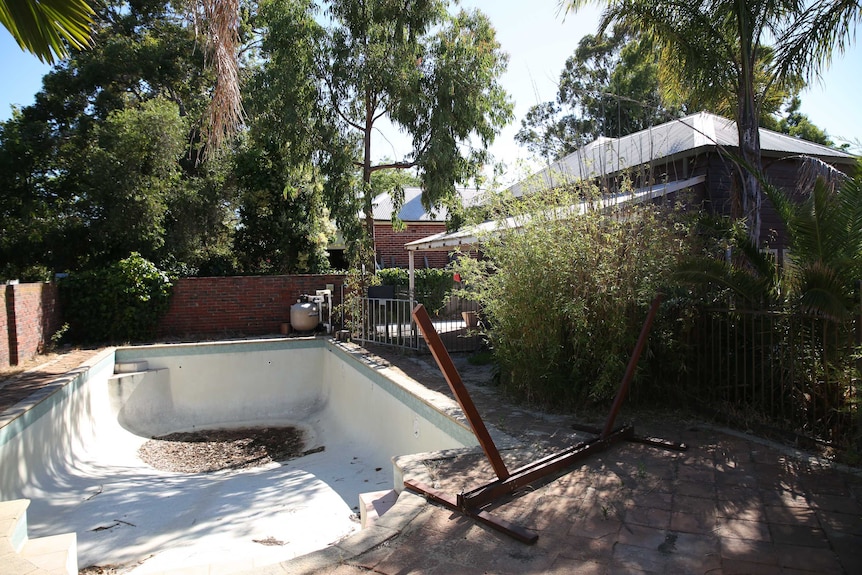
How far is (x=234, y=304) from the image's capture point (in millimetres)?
12789

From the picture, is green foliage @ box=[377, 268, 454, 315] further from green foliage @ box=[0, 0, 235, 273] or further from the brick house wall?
the brick house wall

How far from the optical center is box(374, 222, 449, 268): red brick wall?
19.8m

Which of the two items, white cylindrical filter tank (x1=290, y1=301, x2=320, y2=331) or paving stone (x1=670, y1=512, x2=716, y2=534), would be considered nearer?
paving stone (x1=670, y1=512, x2=716, y2=534)

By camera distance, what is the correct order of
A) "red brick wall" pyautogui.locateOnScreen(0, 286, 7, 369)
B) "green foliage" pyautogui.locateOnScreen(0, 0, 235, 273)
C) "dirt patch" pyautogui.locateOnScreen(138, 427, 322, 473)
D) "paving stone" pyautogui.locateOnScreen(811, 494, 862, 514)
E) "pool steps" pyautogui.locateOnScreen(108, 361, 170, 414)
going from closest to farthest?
"paving stone" pyautogui.locateOnScreen(811, 494, 862, 514) < "dirt patch" pyautogui.locateOnScreen(138, 427, 322, 473) < "red brick wall" pyautogui.locateOnScreen(0, 286, 7, 369) < "pool steps" pyautogui.locateOnScreen(108, 361, 170, 414) < "green foliage" pyautogui.locateOnScreen(0, 0, 235, 273)

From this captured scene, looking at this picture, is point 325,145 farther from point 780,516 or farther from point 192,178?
point 780,516

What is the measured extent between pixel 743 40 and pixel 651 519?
5.56 m

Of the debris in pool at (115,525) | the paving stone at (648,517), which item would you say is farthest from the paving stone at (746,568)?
the debris in pool at (115,525)

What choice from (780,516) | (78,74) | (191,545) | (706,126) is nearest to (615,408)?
(780,516)

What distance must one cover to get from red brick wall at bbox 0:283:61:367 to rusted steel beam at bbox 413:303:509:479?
8.43m

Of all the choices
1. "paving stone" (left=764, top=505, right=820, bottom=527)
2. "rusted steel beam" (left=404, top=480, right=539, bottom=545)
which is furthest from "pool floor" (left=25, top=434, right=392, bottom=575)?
"paving stone" (left=764, top=505, right=820, bottom=527)

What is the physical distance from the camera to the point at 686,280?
4.89 m

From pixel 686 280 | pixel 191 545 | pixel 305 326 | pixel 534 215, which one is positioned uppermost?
pixel 534 215

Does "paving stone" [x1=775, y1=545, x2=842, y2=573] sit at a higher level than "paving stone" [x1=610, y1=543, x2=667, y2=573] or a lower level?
higher

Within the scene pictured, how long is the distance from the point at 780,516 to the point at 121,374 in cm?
1025
